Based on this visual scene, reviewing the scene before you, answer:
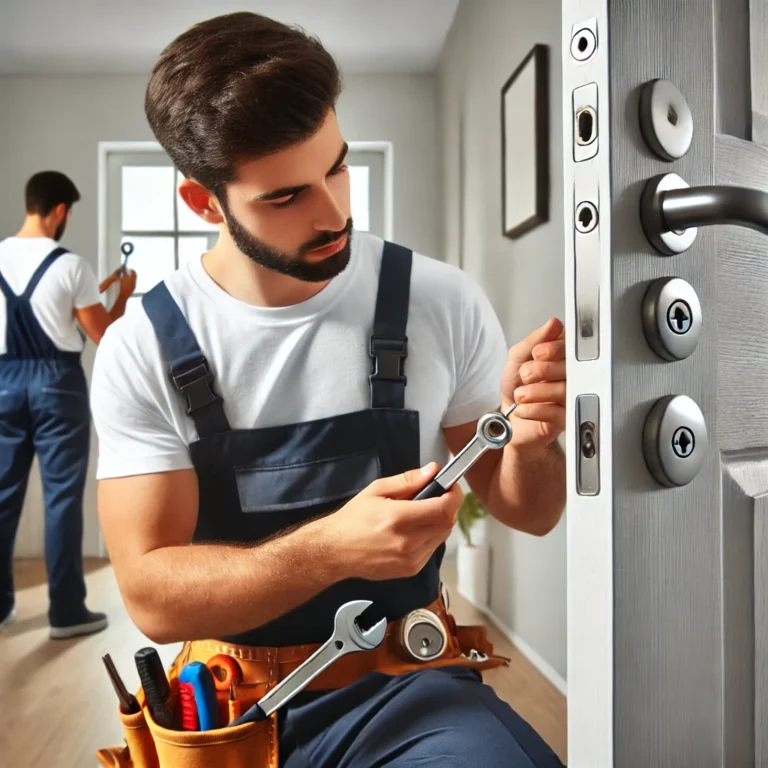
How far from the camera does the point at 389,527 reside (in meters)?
0.56

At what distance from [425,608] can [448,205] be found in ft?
1.22

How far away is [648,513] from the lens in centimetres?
39

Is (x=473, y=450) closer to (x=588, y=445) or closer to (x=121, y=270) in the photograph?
(x=588, y=445)

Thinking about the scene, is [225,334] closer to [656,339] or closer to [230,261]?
[230,261]

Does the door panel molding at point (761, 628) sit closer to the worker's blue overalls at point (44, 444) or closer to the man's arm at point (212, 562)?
the man's arm at point (212, 562)

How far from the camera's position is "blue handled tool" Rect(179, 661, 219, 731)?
0.60 m

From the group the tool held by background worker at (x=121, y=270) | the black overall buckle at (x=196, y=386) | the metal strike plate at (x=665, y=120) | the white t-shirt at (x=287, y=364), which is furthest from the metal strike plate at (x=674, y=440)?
the tool held by background worker at (x=121, y=270)

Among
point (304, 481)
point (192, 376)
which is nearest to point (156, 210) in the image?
point (192, 376)

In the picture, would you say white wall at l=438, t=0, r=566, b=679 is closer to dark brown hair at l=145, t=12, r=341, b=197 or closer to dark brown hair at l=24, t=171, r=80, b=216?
dark brown hair at l=145, t=12, r=341, b=197

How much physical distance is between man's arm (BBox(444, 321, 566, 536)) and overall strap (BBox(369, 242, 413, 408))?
0.20 ft

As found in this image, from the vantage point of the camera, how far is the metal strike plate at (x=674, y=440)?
1.25 feet

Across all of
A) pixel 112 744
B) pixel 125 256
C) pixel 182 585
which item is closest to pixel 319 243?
pixel 125 256

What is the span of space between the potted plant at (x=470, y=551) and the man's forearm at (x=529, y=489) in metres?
0.01

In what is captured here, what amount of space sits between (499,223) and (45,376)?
1.44 ft
